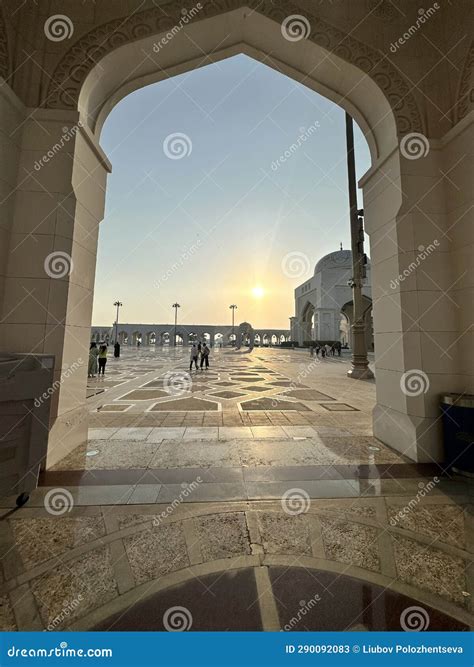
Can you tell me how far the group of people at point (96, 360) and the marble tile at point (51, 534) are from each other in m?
10.4

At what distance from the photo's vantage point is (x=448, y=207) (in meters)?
3.89

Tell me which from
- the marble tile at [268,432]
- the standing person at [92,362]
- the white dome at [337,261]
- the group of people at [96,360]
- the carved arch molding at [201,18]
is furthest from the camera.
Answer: the white dome at [337,261]

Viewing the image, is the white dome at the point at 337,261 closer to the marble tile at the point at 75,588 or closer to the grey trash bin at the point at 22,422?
the grey trash bin at the point at 22,422

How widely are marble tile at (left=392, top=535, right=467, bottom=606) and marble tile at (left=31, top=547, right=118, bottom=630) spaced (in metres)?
1.85

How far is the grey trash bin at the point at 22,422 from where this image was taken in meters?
2.42

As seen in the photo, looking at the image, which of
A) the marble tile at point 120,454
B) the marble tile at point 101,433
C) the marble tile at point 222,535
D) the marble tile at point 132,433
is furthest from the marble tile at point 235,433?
the marble tile at point 222,535

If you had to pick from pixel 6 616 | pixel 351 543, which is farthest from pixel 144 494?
pixel 351 543

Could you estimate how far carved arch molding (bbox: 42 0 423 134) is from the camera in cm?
385

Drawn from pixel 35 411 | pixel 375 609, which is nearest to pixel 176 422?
pixel 35 411

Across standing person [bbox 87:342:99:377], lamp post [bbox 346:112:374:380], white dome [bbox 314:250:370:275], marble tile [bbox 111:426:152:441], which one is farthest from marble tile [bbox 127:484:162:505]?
white dome [bbox 314:250:370:275]

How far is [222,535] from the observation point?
2156 mm

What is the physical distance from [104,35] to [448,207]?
5438 millimetres
